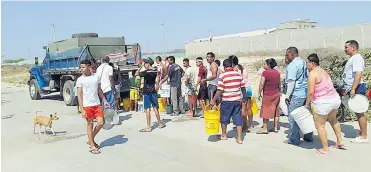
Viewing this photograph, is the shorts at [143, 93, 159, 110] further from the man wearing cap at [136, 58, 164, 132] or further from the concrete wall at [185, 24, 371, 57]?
the concrete wall at [185, 24, 371, 57]

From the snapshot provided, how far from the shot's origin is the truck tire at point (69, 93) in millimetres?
13360

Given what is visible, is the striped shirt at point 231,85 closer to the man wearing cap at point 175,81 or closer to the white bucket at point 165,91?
the man wearing cap at point 175,81

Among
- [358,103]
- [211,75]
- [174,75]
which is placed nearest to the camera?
[358,103]

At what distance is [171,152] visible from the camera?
6.50 m

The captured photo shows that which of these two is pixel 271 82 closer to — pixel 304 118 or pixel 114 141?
pixel 304 118

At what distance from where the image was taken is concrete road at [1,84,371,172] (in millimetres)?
5586

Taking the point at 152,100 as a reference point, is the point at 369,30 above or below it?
above

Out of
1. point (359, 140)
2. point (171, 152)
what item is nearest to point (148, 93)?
point (171, 152)

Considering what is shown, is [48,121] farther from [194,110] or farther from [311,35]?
[311,35]

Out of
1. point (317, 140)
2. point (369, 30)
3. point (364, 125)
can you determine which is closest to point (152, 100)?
point (317, 140)

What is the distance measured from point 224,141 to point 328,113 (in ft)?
6.79

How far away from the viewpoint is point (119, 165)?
19.2 ft

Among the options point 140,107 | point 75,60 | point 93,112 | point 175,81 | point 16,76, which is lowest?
point 140,107

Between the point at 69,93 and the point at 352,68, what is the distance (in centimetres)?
1024
